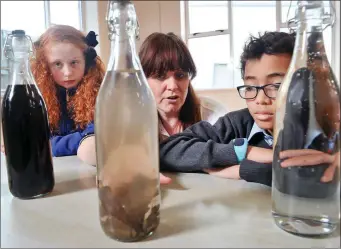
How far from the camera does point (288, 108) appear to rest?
0.93 ft

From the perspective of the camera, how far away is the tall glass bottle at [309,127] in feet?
0.89

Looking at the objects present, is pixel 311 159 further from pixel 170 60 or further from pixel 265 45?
pixel 170 60

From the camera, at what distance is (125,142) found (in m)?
0.27

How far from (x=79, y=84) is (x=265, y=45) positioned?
0.37 m

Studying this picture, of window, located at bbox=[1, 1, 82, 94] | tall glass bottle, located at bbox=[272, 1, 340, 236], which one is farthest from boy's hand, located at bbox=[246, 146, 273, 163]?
window, located at bbox=[1, 1, 82, 94]

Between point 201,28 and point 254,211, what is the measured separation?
143 centimetres

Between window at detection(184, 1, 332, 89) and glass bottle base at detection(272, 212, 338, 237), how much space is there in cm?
118

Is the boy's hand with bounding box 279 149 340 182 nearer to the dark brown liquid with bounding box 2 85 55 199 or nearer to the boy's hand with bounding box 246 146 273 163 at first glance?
the boy's hand with bounding box 246 146 273 163

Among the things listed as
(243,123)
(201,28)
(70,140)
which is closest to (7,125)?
(70,140)

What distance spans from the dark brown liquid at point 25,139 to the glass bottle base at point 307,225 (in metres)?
0.28

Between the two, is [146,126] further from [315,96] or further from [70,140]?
[70,140]

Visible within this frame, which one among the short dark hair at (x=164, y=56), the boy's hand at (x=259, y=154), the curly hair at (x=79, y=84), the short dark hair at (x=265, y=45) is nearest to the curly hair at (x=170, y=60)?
the short dark hair at (x=164, y=56)

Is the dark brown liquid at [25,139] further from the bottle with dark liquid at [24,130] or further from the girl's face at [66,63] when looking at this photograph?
the girl's face at [66,63]

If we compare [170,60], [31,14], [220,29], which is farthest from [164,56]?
[220,29]
